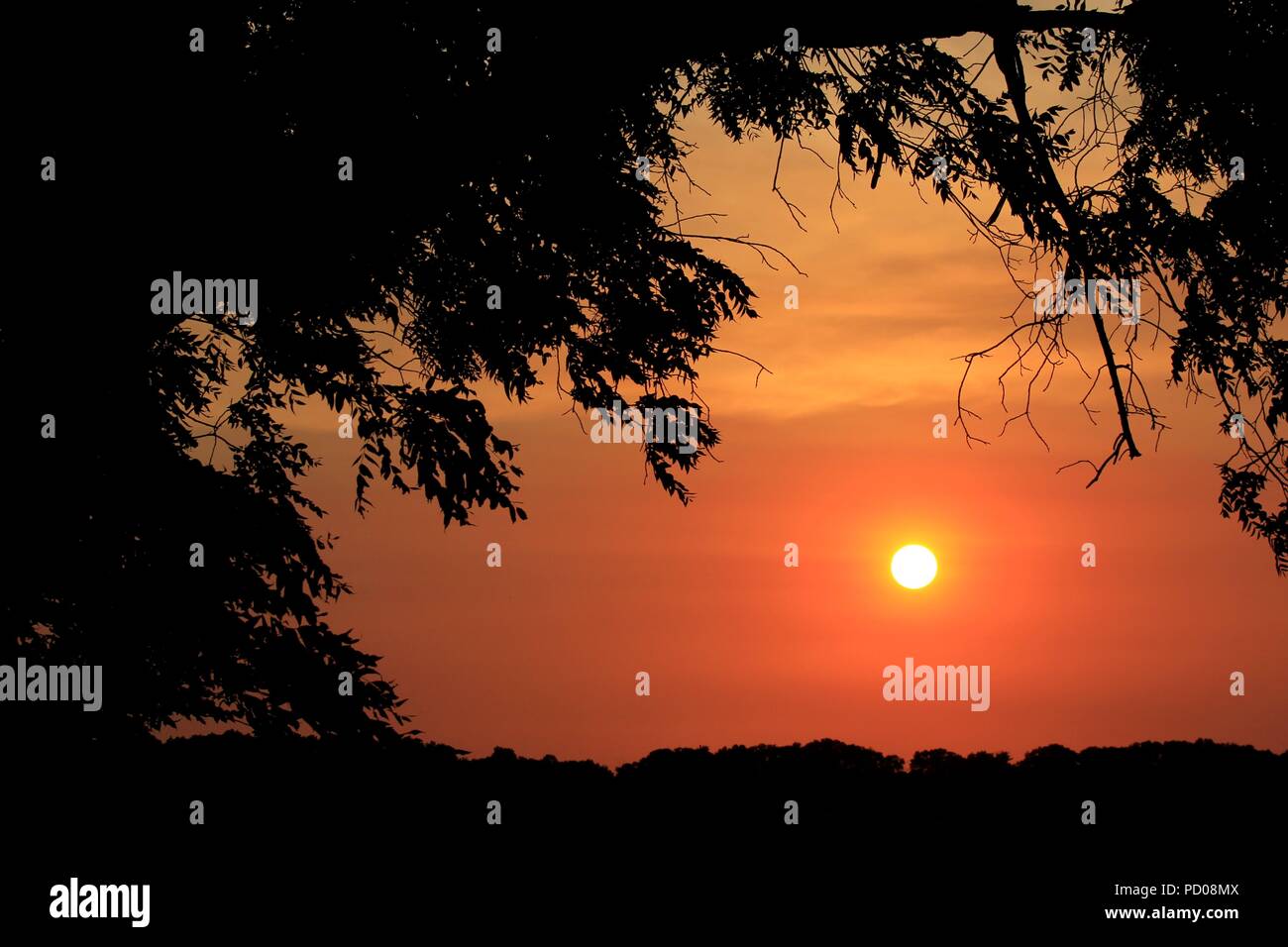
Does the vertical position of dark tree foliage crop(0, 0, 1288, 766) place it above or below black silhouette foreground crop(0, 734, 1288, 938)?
above

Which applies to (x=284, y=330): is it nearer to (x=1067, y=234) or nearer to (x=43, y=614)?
(x=43, y=614)

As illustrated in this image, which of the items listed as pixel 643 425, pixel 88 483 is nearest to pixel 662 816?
pixel 643 425

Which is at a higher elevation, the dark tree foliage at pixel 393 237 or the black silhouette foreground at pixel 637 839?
the dark tree foliage at pixel 393 237

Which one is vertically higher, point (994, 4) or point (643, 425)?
point (994, 4)

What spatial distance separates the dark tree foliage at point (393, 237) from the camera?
7.48 meters

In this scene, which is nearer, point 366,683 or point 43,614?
point 43,614

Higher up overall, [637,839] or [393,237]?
[393,237]

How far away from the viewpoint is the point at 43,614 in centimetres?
854

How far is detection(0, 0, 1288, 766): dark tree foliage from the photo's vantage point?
295 inches

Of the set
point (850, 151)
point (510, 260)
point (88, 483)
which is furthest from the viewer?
point (510, 260)

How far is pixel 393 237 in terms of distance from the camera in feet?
26.5

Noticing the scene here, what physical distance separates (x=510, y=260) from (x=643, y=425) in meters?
1.73

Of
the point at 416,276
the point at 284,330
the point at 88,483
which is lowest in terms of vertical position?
the point at 88,483
